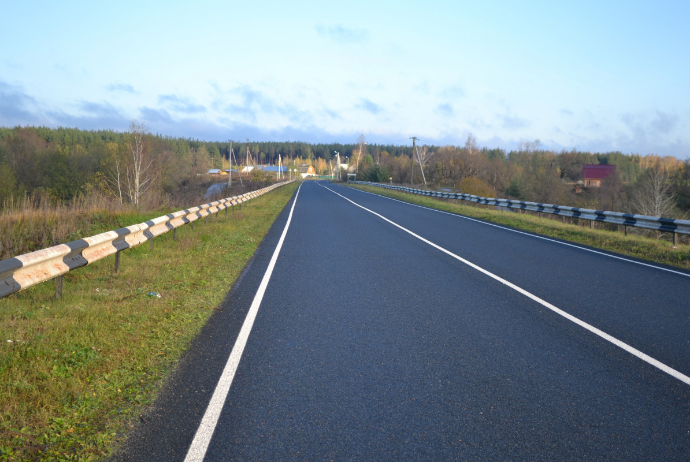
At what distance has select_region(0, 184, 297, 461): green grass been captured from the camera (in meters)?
3.23

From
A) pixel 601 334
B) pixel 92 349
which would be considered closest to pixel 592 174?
pixel 601 334

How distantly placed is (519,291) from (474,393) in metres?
4.01

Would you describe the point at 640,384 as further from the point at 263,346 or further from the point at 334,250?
the point at 334,250

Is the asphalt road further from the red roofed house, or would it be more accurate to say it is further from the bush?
the red roofed house

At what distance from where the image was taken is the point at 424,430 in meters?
3.34

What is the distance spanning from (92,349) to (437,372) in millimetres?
3306

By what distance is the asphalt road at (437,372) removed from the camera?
3186 mm

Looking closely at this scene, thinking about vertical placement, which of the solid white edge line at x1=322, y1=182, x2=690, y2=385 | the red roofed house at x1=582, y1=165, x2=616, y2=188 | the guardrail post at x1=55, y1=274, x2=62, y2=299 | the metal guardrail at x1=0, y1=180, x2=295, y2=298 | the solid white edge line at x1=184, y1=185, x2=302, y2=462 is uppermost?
the red roofed house at x1=582, y1=165, x2=616, y2=188

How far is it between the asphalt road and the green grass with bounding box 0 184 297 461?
0.26 m

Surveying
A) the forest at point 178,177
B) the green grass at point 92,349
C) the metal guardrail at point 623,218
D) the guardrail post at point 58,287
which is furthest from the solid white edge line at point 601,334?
the forest at point 178,177

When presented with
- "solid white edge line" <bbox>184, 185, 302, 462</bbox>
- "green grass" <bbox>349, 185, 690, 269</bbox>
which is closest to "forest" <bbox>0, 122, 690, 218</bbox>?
"solid white edge line" <bbox>184, 185, 302, 462</bbox>

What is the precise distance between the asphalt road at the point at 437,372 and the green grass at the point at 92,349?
10.3 inches

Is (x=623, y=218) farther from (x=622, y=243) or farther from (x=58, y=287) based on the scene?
(x=58, y=287)

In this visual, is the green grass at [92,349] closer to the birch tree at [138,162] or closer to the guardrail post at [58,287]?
the guardrail post at [58,287]
